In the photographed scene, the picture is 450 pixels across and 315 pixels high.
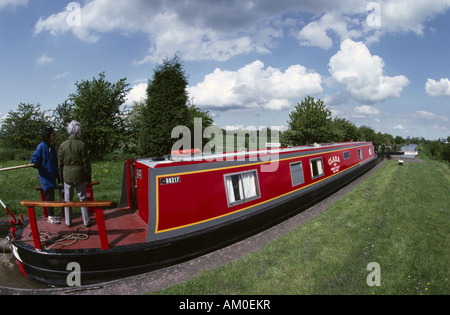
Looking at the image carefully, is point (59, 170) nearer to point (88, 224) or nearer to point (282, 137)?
point (88, 224)

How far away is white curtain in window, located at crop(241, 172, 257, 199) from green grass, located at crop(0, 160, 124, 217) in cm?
373

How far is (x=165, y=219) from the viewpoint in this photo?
3260 mm

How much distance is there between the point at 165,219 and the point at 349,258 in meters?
2.81

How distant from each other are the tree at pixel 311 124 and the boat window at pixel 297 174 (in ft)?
38.8

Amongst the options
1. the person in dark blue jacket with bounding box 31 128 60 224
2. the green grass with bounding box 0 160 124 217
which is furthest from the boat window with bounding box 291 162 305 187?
the person in dark blue jacket with bounding box 31 128 60 224

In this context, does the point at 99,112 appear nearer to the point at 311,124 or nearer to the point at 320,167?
the point at 320,167

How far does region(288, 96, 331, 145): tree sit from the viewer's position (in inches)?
663

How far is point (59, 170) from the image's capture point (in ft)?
12.1

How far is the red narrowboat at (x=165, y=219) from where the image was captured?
9.60 feet

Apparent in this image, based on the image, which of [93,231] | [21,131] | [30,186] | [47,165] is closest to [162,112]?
[30,186]

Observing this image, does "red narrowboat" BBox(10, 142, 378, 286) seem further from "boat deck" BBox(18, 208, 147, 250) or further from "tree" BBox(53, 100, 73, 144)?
"tree" BBox(53, 100, 73, 144)

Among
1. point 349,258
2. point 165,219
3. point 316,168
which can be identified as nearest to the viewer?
point 165,219
